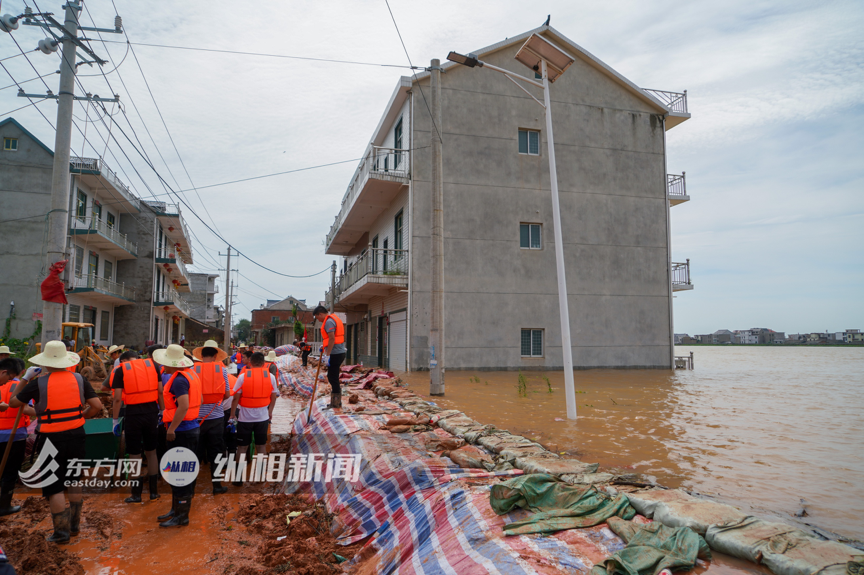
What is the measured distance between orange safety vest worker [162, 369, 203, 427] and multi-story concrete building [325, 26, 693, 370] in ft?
41.2

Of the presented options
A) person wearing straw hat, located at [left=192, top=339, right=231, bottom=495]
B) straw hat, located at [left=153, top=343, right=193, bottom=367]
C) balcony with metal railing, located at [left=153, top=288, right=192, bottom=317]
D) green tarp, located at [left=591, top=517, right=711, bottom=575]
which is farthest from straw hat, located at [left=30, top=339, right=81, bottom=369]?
balcony with metal railing, located at [left=153, top=288, right=192, bottom=317]

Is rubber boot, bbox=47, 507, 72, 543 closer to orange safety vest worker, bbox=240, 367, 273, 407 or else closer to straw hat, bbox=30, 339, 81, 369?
straw hat, bbox=30, 339, 81, 369

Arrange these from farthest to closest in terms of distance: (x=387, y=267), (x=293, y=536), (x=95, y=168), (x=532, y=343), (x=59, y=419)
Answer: (x=95, y=168)
(x=387, y=267)
(x=532, y=343)
(x=59, y=419)
(x=293, y=536)

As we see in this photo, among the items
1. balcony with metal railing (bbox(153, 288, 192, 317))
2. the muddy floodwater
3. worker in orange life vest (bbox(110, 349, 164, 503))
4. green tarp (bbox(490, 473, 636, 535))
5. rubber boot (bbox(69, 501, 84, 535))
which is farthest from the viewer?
balcony with metal railing (bbox(153, 288, 192, 317))

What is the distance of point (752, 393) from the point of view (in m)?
14.3

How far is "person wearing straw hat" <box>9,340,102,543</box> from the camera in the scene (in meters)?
5.28

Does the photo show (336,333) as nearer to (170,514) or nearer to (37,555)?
(170,514)

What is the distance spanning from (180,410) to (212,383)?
3.03ft

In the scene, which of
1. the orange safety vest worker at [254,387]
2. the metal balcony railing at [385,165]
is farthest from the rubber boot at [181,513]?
the metal balcony railing at [385,165]

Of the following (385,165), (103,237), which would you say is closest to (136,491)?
(385,165)

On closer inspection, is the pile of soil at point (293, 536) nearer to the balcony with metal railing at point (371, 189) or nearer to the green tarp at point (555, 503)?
the green tarp at point (555, 503)

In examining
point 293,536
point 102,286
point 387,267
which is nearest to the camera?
point 293,536

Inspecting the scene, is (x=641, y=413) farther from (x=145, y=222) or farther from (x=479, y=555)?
(x=145, y=222)

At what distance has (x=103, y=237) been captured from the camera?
27797 millimetres
